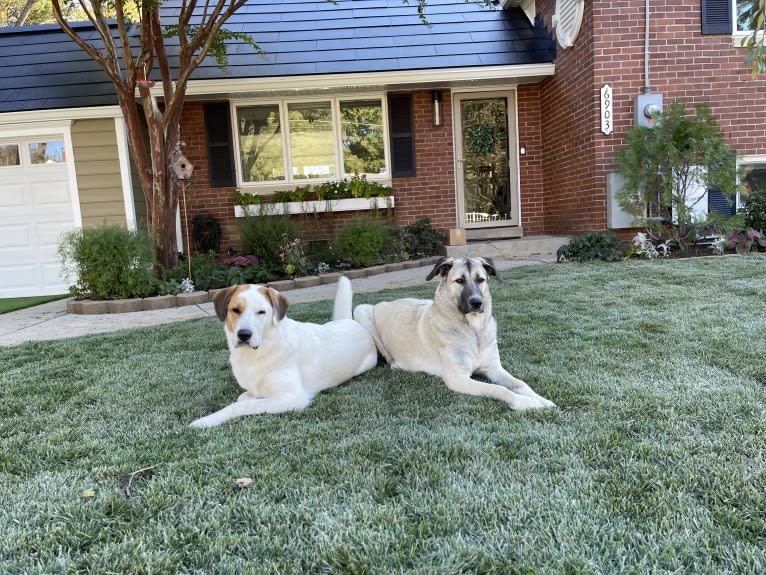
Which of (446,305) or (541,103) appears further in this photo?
(541,103)

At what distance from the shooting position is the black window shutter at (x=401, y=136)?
370 inches

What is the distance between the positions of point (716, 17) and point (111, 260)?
8955 millimetres

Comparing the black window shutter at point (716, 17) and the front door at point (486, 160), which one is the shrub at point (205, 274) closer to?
the front door at point (486, 160)

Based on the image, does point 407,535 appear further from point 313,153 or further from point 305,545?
point 313,153

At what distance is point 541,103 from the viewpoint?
9641mm

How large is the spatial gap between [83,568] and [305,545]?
612 mm

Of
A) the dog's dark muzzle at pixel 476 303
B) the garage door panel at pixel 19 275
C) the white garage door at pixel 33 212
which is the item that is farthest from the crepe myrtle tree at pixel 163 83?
the dog's dark muzzle at pixel 476 303

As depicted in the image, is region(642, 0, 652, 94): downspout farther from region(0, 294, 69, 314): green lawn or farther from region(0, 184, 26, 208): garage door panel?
region(0, 184, 26, 208): garage door panel

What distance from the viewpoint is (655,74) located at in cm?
759

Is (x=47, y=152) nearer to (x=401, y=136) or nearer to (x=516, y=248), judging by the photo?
(x=401, y=136)

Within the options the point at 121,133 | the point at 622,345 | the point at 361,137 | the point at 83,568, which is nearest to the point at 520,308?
the point at 622,345

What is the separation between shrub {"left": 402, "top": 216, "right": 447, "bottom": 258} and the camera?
8922mm

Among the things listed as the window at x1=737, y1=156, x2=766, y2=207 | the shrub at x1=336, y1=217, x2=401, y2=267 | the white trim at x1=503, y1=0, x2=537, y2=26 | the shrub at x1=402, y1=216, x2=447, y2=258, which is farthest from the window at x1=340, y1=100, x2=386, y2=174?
the window at x1=737, y1=156, x2=766, y2=207

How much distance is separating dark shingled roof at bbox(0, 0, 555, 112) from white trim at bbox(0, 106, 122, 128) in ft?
0.33
